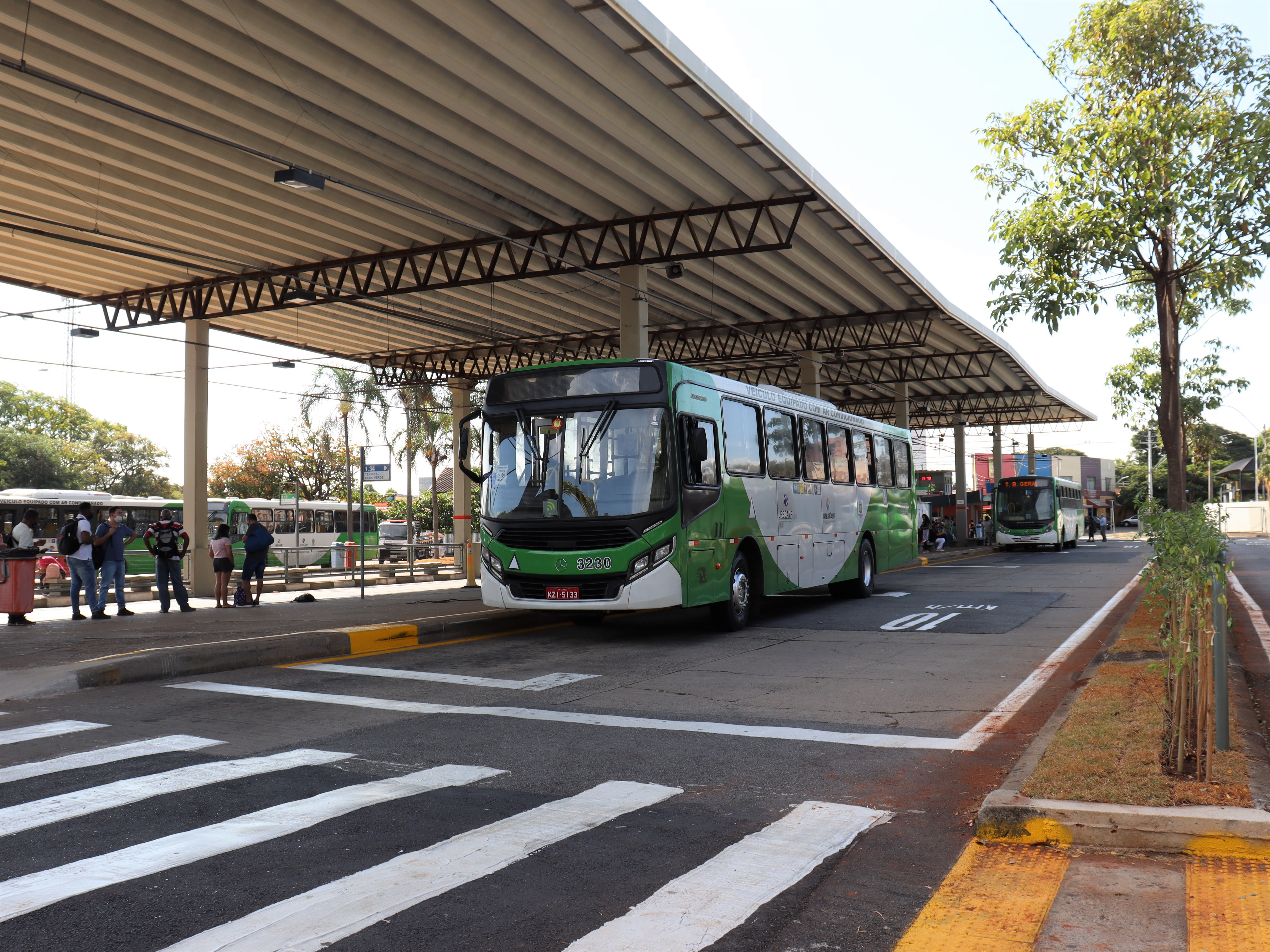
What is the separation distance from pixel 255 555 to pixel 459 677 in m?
9.99

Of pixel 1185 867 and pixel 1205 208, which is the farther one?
pixel 1205 208

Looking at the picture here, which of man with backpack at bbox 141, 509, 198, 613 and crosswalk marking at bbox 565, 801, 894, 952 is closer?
crosswalk marking at bbox 565, 801, 894, 952

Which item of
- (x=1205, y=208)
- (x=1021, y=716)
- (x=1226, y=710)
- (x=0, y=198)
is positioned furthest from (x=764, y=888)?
(x=0, y=198)

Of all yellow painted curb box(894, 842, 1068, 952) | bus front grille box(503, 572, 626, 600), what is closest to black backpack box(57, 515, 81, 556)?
bus front grille box(503, 572, 626, 600)

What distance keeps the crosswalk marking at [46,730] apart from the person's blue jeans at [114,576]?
8806mm

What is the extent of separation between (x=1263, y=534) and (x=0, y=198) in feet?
248

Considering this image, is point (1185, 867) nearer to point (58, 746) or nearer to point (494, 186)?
point (58, 746)

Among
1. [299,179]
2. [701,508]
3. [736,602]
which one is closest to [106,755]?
[701,508]

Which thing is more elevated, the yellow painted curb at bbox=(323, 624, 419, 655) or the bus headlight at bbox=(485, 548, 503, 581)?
the bus headlight at bbox=(485, 548, 503, 581)

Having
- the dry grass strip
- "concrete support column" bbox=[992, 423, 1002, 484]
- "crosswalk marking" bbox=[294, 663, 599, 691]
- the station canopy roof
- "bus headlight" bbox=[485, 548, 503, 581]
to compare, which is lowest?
"crosswalk marking" bbox=[294, 663, 599, 691]

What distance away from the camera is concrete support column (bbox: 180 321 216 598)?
23.3 meters

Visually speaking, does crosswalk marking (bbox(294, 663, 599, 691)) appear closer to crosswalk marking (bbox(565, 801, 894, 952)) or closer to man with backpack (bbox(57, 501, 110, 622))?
crosswalk marking (bbox(565, 801, 894, 952))

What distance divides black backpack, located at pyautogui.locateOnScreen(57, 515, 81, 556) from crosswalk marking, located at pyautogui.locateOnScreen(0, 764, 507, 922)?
36.1 feet

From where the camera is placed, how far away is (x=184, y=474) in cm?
2358
